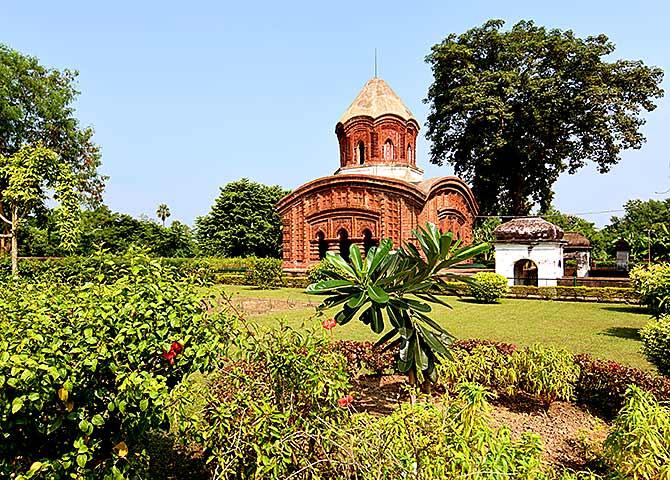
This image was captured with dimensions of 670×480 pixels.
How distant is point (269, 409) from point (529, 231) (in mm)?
17528

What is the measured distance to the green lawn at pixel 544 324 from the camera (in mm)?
Result: 8414

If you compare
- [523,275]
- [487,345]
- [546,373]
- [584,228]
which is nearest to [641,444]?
[546,373]

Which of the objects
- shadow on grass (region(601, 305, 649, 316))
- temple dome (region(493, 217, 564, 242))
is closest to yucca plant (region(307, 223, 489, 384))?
shadow on grass (region(601, 305, 649, 316))

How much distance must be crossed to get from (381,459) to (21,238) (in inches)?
1347

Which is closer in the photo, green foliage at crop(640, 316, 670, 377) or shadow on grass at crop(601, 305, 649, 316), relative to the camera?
green foliage at crop(640, 316, 670, 377)

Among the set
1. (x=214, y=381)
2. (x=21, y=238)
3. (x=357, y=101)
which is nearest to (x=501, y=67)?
(x=357, y=101)

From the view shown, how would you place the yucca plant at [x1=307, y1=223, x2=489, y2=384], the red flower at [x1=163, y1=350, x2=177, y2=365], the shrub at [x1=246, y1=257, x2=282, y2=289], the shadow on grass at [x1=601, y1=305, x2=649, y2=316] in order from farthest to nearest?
1. the shrub at [x1=246, y1=257, x2=282, y2=289]
2. the shadow on grass at [x1=601, y1=305, x2=649, y2=316]
3. the yucca plant at [x1=307, y1=223, x2=489, y2=384]
4. the red flower at [x1=163, y1=350, x2=177, y2=365]

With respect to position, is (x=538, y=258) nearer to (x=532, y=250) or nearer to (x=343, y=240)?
(x=532, y=250)

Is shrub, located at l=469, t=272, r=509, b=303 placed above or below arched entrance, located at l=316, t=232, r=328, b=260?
below

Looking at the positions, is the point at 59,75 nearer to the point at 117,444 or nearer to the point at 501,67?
the point at 501,67

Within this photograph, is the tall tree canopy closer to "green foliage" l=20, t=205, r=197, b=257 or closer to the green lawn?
"green foliage" l=20, t=205, r=197, b=257

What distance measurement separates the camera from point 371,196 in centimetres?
2312

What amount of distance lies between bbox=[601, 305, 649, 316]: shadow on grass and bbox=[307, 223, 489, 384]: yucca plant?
10.6 m

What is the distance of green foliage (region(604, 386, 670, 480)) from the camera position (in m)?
2.82
